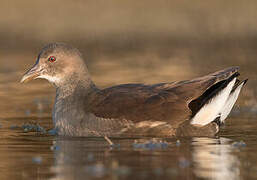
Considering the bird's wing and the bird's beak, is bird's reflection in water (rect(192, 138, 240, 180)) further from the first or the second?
the bird's beak

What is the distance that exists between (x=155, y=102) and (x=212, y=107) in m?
0.86

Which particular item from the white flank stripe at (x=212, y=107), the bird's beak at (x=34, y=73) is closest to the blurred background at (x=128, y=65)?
the white flank stripe at (x=212, y=107)

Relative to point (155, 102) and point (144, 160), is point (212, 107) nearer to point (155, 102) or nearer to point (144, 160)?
point (155, 102)

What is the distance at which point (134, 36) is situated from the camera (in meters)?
26.8

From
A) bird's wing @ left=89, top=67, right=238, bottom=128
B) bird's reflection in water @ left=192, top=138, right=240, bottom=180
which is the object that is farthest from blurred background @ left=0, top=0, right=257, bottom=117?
bird's reflection in water @ left=192, top=138, right=240, bottom=180

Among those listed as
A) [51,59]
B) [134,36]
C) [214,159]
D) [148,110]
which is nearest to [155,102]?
[148,110]

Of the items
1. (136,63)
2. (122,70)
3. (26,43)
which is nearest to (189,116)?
(122,70)

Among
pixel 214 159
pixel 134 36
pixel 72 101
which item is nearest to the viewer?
pixel 214 159

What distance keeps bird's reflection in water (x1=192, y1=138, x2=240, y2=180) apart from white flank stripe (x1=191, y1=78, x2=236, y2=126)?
39 cm

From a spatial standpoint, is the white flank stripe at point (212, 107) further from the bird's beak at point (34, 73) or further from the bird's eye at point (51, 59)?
the bird's beak at point (34, 73)

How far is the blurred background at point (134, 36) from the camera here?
1983 cm

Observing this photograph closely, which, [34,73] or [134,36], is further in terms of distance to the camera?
[134,36]

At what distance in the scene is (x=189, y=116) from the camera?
37.3 feet

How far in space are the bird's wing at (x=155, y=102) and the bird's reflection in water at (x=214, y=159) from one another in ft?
1.95
